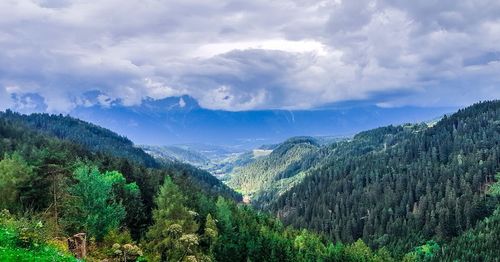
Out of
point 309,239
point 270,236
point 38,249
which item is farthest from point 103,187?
point 309,239

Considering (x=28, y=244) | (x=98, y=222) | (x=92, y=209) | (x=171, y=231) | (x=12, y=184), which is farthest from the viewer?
(x=92, y=209)

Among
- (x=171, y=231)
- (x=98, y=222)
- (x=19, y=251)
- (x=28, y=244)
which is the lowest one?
(x=171, y=231)

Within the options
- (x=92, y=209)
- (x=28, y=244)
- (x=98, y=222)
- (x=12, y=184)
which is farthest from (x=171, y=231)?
(x=28, y=244)

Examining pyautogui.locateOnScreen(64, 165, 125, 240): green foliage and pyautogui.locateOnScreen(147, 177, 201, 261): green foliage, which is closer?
pyautogui.locateOnScreen(147, 177, 201, 261): green foliage

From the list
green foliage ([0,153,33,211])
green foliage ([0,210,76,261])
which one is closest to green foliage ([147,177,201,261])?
green foliage ([0,153,33,211])

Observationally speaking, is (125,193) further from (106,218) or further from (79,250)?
(79,250)

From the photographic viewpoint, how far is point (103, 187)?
97.8m

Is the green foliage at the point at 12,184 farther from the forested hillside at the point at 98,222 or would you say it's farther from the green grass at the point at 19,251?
the green grass at the point at 19,251

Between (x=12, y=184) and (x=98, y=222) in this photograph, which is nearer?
(x=12, y=184)

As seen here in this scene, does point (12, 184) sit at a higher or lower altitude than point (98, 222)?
higher

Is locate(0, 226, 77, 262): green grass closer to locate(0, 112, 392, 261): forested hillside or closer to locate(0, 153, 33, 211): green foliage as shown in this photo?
locate(0, 112, 392, 261): forested hillside

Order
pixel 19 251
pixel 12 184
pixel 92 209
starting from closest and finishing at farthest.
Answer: pixel 19 251 → pixel 12 184 → pixel 92 209

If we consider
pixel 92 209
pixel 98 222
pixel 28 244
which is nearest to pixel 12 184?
pixel 92 209

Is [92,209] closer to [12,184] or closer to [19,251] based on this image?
[12,184]
